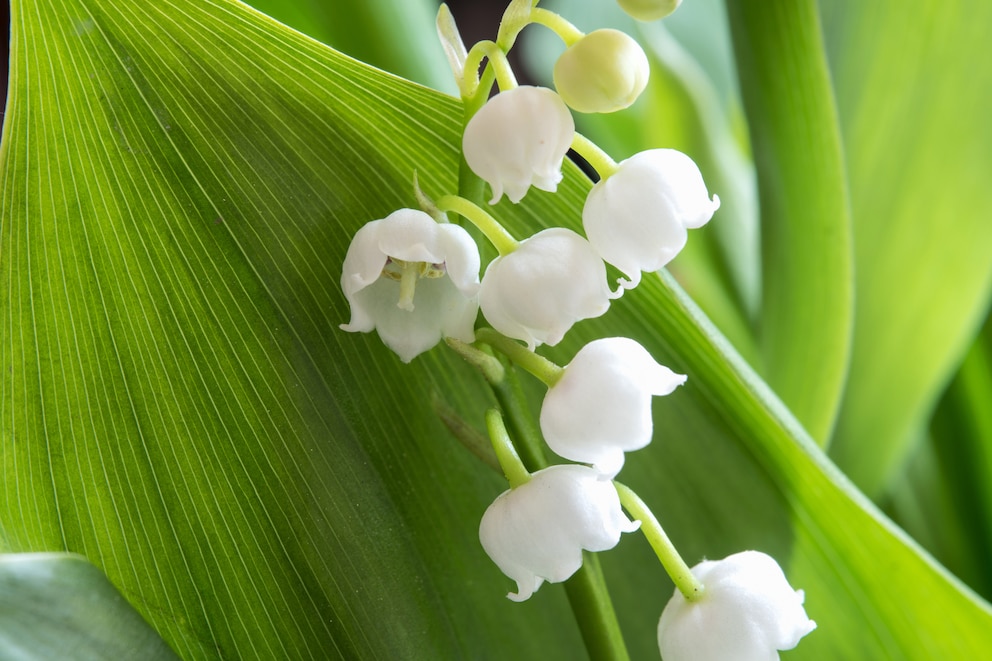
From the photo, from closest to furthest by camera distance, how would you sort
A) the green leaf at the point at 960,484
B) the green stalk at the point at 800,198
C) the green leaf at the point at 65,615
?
the green leaf at the point at 65,615 < the green stalk at the point at 800,198 < the green leaf at the point at 960,484

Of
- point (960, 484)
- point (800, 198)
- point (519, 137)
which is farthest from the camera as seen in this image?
point (960, 484)

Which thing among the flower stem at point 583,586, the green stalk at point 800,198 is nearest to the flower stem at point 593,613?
the flower stem at point 583,586

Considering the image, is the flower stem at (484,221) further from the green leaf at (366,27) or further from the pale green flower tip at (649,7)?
the green leaf at (366,27)

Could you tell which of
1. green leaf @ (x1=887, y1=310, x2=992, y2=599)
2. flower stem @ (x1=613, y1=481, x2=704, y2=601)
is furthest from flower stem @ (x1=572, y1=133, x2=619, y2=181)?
green leaf @ (x1=887, y1=310, x2=992, y2=599)

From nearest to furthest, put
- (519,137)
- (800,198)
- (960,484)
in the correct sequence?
1. (519,137)
2. (800,198)
3. (960,484)

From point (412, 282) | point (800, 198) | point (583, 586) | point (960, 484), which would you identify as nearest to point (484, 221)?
point (412, 282)

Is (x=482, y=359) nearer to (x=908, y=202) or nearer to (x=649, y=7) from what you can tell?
(x=649, y=7)

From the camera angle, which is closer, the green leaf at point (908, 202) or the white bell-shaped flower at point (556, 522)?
the white bell-shaped flower at point (556, 522)

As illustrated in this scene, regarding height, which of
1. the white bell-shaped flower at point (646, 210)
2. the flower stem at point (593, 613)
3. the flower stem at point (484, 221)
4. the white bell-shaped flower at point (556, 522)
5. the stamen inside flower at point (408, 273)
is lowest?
the flower stem at point (593, 613)
